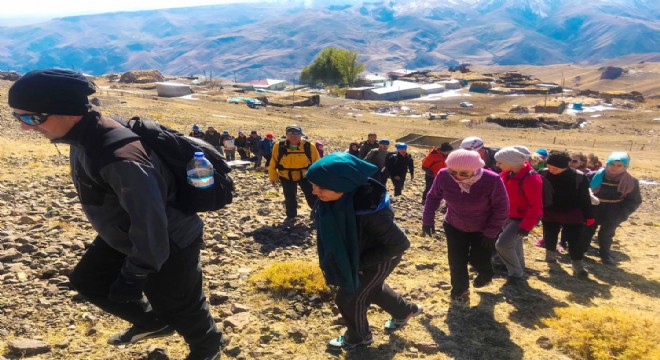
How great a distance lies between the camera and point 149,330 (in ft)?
11.9

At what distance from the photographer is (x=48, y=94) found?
2.67 m

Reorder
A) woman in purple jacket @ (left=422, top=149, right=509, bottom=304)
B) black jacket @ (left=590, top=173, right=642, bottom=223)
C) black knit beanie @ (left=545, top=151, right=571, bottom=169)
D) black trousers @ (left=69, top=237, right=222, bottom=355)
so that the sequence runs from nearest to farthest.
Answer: black trousers @ (left=69, top=237, right=222, bottom=355)
woman in purple jacket @ (left=422, top=149, right=509, bottom=304)
black knit beanie @ (left=545, top=151, right=571, bottom=169)
black jacket @ (left=590, top=173, right=642, bottom=223)

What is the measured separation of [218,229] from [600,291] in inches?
239

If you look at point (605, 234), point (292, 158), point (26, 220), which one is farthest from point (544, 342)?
point (26, 220)

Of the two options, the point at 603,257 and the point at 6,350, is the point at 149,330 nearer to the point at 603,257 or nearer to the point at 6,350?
the point at 6,350

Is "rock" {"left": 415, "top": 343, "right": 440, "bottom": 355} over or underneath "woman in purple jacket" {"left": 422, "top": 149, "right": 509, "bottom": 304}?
underneath

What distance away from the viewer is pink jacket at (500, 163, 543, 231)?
220 inches

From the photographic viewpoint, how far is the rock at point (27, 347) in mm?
3859

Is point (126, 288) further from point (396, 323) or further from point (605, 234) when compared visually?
point (605, 234)

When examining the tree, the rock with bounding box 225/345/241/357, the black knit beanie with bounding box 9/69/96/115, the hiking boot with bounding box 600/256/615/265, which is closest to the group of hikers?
the black knit beanie with bounding box 9/69/96/115

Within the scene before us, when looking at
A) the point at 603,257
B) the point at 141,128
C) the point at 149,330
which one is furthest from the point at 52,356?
the point at 603,257

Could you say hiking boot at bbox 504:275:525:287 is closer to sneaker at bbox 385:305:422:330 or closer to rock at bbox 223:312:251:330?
sneaker at bbox 385:305:422:330

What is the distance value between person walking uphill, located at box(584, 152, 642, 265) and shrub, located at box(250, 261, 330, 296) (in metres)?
4.80

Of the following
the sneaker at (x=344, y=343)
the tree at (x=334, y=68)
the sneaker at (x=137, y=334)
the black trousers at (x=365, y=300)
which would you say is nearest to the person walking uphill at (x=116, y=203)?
the sneaker at (x=137, y=334)
